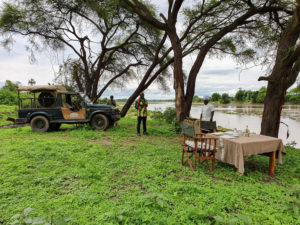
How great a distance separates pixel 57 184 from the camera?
357 centimetres

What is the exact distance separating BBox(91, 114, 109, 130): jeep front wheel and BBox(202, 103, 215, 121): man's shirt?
16.6ft

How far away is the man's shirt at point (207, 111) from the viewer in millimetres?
6539

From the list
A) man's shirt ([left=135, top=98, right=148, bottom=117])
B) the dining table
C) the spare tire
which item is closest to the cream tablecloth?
the dining table

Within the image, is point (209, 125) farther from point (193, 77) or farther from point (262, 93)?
point (262, 93)

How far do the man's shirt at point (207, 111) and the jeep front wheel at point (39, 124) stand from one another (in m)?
7.63

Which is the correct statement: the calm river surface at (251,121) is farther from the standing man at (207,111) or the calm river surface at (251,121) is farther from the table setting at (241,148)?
the table setting at (241,148)

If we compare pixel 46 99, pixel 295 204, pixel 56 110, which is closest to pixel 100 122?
pixel 56 110

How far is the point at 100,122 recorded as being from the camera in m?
9.41

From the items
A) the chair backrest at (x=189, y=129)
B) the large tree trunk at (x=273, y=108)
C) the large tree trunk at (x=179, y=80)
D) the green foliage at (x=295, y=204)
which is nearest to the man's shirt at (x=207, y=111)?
the chair backrest at (x=189, y=129)

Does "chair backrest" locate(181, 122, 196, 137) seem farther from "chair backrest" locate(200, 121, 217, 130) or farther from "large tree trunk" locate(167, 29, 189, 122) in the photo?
"large tree trunk" locate(167, 29, 189, 122)

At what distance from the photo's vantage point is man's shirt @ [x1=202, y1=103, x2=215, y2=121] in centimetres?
654

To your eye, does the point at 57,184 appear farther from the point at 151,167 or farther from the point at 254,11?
the point at 254,11

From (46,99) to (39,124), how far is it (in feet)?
4.41

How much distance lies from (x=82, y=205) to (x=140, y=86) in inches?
478
